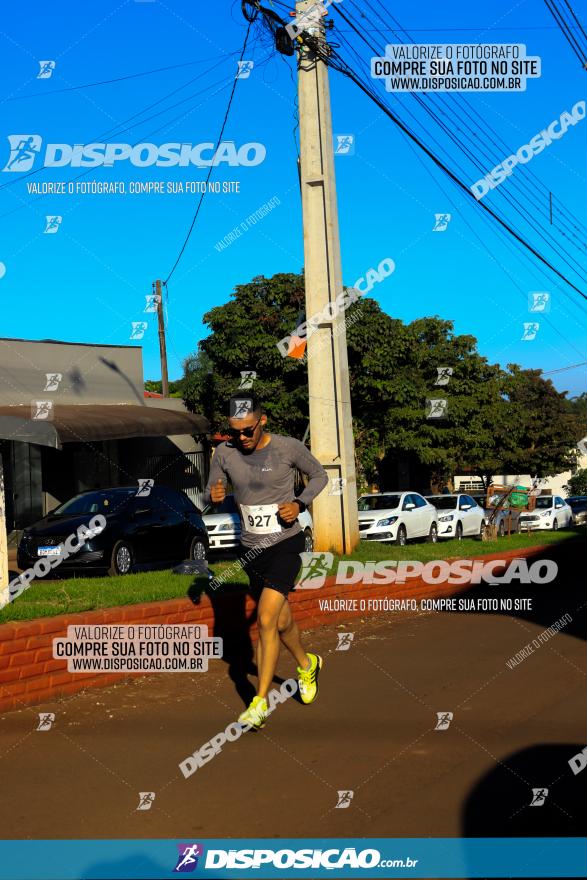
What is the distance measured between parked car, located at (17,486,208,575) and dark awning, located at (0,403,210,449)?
400 cm

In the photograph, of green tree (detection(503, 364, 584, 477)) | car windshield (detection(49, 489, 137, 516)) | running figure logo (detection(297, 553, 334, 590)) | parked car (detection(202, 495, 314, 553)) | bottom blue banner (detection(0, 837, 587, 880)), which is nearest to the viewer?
bottom blue banner (detection(0, 837, 587, 880))

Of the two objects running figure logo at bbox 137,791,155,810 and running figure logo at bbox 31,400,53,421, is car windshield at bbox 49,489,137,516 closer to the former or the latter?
running figure logo at bbox 31,400,53,421

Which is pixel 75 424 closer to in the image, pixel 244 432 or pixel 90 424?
pixel 90 424

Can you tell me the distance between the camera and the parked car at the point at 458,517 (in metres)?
27.2

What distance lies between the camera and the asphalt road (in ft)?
14.3

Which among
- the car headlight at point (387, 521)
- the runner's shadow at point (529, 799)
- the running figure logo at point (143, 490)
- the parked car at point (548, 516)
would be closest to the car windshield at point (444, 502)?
the car headlight at point (387, 521)

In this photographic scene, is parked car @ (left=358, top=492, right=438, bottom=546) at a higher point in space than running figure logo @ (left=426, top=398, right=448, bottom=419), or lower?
lower

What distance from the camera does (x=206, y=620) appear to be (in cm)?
839

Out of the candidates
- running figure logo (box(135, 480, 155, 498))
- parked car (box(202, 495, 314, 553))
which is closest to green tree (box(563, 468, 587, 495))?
parked car (box(202, 495, 314, 553))

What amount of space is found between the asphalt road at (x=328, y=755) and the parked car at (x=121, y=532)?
23.5ft

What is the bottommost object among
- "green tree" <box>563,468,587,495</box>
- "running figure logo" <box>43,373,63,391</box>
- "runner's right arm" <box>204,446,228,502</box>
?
"green tree" <box>563,468,587,495</box>

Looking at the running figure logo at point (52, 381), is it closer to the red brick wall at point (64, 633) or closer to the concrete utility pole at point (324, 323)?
the concrete utility pole at point (324, 323)

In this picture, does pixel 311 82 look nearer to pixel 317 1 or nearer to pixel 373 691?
pixel 317 1

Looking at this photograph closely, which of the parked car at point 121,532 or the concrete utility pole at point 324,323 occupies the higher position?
the concrete utility pole at point 324,323
